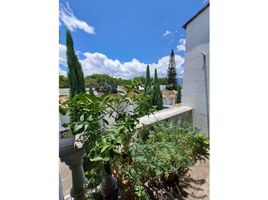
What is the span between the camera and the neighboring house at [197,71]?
2551mm

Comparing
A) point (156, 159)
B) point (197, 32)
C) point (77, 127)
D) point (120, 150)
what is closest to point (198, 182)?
point (156, 159)

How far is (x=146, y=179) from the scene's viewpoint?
47.5 inches

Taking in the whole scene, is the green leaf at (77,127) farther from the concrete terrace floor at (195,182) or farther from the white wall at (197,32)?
the white wall at (197,32)

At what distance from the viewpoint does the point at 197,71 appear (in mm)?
2885

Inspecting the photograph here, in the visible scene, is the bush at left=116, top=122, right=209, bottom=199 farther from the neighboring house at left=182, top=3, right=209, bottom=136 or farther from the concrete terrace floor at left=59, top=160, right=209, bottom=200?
the neighboring house at left=182, top=3, right=209, bottom=136

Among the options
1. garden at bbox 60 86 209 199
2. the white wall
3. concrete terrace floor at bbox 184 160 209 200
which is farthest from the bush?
the white wall

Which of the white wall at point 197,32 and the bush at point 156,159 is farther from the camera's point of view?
the white wall at point 197,32

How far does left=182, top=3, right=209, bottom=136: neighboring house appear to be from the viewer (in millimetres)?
2551

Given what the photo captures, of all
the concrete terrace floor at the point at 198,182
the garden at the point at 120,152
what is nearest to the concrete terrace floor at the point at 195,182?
the concrete terrace floor at the point at 198,182

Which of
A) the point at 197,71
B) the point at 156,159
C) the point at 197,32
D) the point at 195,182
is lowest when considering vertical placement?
the point at 195,182

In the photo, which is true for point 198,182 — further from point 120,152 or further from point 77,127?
point 77,127

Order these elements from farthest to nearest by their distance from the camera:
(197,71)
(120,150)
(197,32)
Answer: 1. (197,71)
2. (197,32)
3. (120,150)
